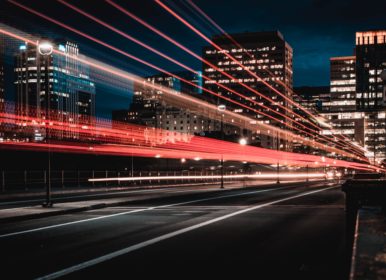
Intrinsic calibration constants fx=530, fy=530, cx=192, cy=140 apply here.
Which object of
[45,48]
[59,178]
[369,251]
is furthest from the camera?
[59,178]

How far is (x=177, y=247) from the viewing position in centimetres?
1126

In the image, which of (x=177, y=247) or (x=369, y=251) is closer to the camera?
(x=369, y=251)

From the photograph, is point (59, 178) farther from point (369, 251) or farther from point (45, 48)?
point (369, 251)

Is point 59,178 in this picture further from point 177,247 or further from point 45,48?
point 177,247

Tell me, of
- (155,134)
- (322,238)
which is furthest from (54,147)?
(155,134)

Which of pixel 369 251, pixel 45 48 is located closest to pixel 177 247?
pixel 369 251

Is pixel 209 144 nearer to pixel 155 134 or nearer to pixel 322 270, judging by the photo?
pixel 322 270

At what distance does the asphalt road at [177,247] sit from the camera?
861cm

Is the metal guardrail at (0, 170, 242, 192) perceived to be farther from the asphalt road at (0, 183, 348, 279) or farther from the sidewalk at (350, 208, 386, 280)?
the sidewalk at (350, 208, 386, 280)

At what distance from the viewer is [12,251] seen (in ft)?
36.1

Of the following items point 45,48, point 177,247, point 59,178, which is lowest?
point 177,247

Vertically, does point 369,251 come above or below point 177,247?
above

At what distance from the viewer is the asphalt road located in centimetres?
861

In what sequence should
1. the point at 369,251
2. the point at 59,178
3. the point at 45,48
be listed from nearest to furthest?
1. the point at 369,251
2. the point at 45,48
3. the point at 59,178
